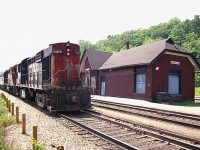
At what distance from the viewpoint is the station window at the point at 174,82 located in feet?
83.0

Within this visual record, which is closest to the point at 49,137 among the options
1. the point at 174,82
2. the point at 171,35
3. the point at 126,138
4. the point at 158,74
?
the point at 126,138

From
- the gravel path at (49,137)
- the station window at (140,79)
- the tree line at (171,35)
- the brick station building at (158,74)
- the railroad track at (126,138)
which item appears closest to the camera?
the railroad track at (126,138)

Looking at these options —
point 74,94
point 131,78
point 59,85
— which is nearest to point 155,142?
point 74,94

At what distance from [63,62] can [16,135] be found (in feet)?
21.9

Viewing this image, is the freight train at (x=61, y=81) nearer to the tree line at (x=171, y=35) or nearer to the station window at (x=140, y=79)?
the station window at (x=140, y=79)

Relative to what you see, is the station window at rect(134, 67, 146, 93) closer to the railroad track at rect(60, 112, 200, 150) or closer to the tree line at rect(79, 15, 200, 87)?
the railroad track at rect(60, 112, 200, 150)

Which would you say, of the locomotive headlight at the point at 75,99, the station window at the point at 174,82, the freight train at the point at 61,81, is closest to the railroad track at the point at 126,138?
the locomotive headlight at the point at 75,99

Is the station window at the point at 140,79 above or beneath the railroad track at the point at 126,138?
above

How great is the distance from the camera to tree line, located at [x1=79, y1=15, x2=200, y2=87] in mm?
74925

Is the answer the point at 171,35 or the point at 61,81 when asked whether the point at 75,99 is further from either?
the point at 171,35

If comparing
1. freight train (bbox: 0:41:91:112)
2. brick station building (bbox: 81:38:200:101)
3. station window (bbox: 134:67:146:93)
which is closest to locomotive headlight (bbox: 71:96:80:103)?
freight train (bbox: 0:41:91:112)

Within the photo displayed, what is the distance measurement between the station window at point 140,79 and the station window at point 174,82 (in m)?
2.53

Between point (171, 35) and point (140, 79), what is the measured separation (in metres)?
68.3

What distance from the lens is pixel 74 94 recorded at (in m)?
13.9
